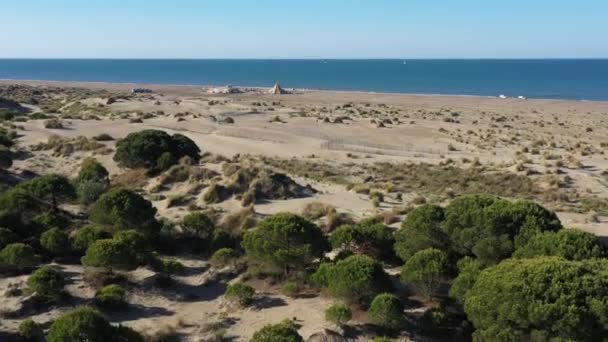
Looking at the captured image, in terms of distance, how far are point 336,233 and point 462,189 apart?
15403mm

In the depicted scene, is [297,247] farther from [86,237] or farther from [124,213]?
[86,237]

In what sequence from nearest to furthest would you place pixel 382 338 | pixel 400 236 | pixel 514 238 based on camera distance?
pixel 382 338, pixel 514 238, pixel 400 236

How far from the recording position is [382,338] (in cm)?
1426

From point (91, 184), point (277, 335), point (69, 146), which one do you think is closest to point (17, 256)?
point (277, 335)

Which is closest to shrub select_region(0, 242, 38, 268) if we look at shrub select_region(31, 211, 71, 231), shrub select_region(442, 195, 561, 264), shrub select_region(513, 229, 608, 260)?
shrub select_region(31, 211, 71, 231)

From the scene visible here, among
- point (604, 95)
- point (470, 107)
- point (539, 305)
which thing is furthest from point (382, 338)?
point (604, 95)

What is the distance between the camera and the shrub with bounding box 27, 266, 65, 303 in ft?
56.1

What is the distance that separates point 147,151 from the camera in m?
35.2

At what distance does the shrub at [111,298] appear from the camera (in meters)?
16.9

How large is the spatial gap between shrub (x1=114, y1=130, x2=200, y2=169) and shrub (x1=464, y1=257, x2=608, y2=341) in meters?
23.8

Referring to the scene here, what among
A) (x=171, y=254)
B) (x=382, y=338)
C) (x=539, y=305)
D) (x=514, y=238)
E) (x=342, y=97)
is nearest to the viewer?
(x=539, y=305)

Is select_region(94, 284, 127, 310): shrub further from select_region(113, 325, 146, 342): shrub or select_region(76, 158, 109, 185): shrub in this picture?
select_region(76, 158, 109, 185): shrub

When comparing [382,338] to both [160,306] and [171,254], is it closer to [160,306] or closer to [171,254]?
[160,306]

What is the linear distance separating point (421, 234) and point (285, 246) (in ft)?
14.5
